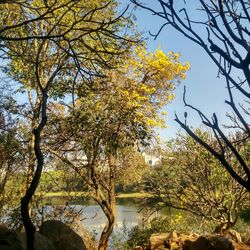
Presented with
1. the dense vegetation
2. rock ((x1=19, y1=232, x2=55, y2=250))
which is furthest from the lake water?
rock ((x1=19, y1=232, x2=55, y2=250))

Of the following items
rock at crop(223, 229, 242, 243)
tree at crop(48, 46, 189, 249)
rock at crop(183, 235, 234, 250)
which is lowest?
rock at crop(223, 229, 242, 243)

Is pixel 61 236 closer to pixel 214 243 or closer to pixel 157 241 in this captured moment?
pixel 214 243

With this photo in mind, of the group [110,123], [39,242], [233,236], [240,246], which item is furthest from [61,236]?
[233,236]

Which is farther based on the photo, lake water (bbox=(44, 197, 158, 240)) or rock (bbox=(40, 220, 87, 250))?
lake water (bbox=(44, 197, 158, 240))

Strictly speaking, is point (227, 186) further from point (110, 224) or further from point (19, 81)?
point (19, 81)

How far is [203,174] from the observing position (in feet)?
50.1

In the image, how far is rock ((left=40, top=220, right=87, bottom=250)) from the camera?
8445mm

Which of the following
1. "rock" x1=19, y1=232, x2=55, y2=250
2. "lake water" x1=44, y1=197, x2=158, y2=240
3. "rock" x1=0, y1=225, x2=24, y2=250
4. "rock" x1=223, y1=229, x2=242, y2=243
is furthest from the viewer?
"lake water" x1=44, y1=197, x2=158, y2=240

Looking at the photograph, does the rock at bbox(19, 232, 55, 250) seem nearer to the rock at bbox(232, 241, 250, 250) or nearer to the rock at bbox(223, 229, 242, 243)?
the rock at bbox(232, 241, 250, 250)

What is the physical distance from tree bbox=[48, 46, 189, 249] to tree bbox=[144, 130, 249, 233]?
5.50ft

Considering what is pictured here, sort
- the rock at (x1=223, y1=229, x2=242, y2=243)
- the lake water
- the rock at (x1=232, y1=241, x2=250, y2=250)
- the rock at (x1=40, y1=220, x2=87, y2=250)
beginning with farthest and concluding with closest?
the lake water < the rock at (x1=223, y1=229, x2=242, y2=243) < the rock at (x1=232, y1=241, x2=250, y2=250) < the rock at (x1=40, y1=220, x2=87, y2=250)

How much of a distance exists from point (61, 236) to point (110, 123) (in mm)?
4673

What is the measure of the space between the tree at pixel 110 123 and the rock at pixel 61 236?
3.35 metres

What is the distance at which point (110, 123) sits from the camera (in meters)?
12.4
